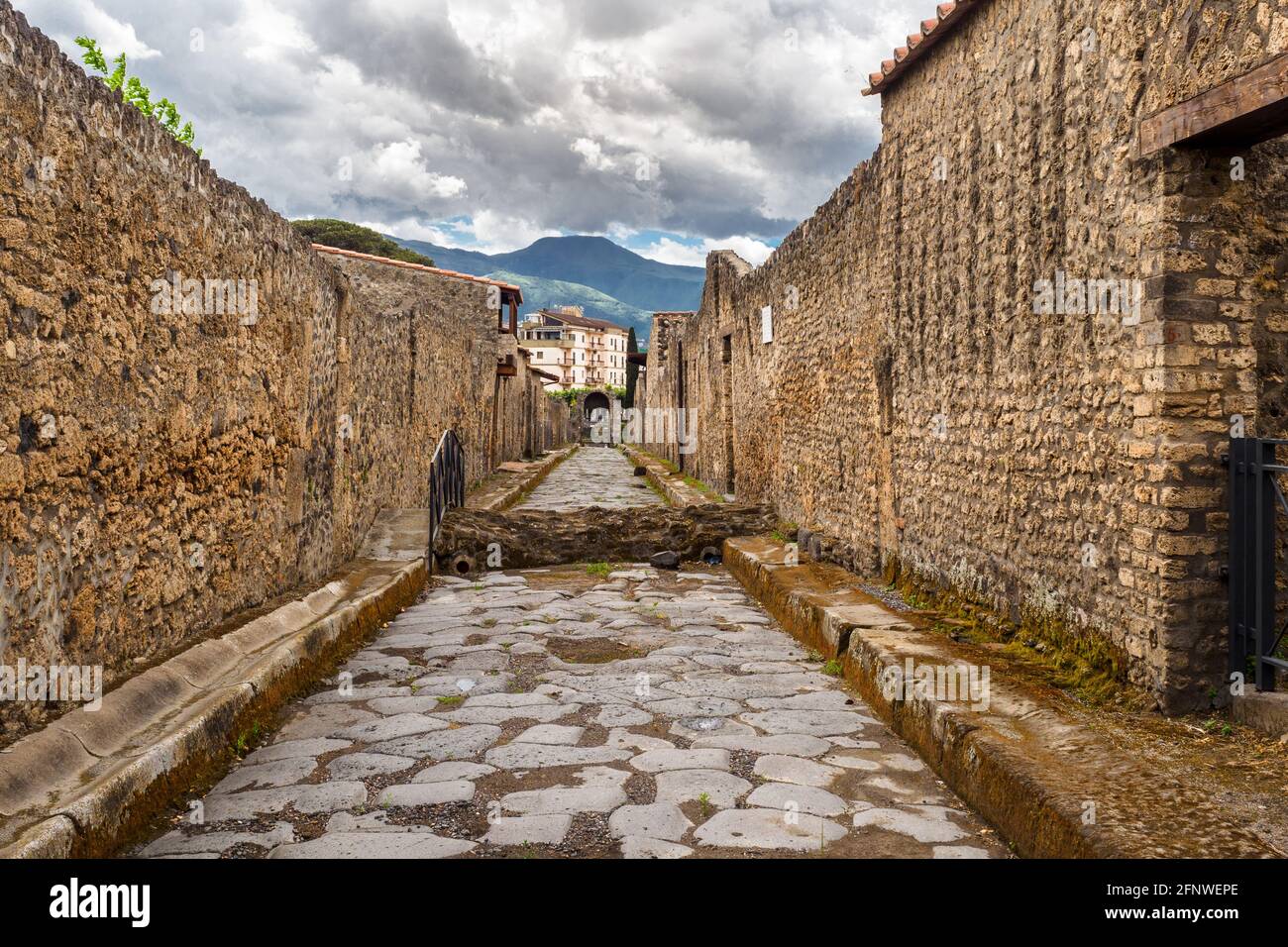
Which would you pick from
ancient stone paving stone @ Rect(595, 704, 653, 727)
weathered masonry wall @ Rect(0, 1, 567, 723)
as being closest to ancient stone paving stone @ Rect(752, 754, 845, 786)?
ancient stone paving stone @ Rect(595, 704, 653, 727)

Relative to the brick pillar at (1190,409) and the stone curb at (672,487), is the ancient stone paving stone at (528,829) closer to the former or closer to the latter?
the brick pillar at (1190,409)

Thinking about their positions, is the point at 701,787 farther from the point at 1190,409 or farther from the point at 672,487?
the point at 672,487

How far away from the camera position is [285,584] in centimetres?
571

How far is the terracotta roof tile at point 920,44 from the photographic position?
5.29 metres

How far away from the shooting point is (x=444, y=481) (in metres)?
9.24

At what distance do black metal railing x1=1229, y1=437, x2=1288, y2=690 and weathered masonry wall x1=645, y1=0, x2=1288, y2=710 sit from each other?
67 mm

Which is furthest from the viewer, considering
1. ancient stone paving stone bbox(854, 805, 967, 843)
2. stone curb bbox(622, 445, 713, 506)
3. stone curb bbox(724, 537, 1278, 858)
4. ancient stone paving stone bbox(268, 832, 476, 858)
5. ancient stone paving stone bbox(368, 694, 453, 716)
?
stone curb bbox(622, 445, 713, 506)

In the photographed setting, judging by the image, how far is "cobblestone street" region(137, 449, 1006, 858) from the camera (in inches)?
114

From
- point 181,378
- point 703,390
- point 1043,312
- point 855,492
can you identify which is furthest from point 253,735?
point 703,390

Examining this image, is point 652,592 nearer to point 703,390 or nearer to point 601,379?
point 703,390

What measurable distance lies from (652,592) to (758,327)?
492cm

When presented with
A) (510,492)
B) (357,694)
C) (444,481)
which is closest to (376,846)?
(357,694)

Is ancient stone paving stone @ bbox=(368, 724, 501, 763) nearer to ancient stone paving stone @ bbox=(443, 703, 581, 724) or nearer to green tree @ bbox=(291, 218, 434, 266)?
ancient stone paving stone @ bbox=(443, 703, 581, 724)

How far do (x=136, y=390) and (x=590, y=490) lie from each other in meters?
13.7
